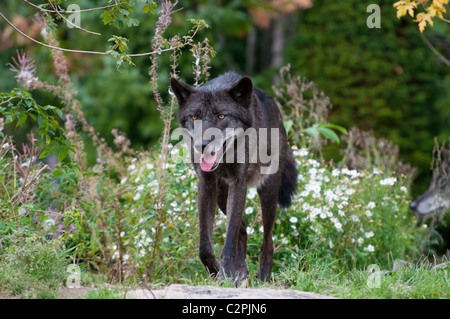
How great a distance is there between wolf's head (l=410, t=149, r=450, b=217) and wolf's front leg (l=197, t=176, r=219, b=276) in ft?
12.2

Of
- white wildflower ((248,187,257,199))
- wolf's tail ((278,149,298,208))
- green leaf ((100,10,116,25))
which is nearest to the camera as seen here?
green leaf ((100,10,116,25))

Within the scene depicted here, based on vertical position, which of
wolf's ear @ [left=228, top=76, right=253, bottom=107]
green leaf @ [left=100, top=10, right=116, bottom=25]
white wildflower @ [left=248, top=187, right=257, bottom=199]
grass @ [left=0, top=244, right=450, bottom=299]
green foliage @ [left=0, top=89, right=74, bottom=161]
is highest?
green leaf @ [left=100, top=10, right=116, bottom=25]

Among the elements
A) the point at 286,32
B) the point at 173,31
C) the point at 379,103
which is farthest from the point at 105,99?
the point at 379,103

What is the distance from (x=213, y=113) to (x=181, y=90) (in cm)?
37

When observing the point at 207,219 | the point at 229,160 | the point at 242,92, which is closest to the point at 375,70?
the point at 242,92

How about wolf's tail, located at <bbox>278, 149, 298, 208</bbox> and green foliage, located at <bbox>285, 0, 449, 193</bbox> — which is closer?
wolf's tail, located at <bbox>278, 149, 298, 208</bbox>

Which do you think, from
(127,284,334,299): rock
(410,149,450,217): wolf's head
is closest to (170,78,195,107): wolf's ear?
(127,284,334,299): rock

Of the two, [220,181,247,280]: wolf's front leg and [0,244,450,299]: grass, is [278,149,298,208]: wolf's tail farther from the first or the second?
[0,244,450,299]: grass

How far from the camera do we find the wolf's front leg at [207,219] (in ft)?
15.5

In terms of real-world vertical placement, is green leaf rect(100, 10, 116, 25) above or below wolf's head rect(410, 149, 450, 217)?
above

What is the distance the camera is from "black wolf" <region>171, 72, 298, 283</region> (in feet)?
15.2

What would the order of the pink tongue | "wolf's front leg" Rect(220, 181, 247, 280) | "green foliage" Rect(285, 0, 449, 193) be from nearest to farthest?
the pink tongue → "wolf's front leg" Rect(220, 181, 247, 280) → "green foliage" Rect(285, 0, 449, 193)
